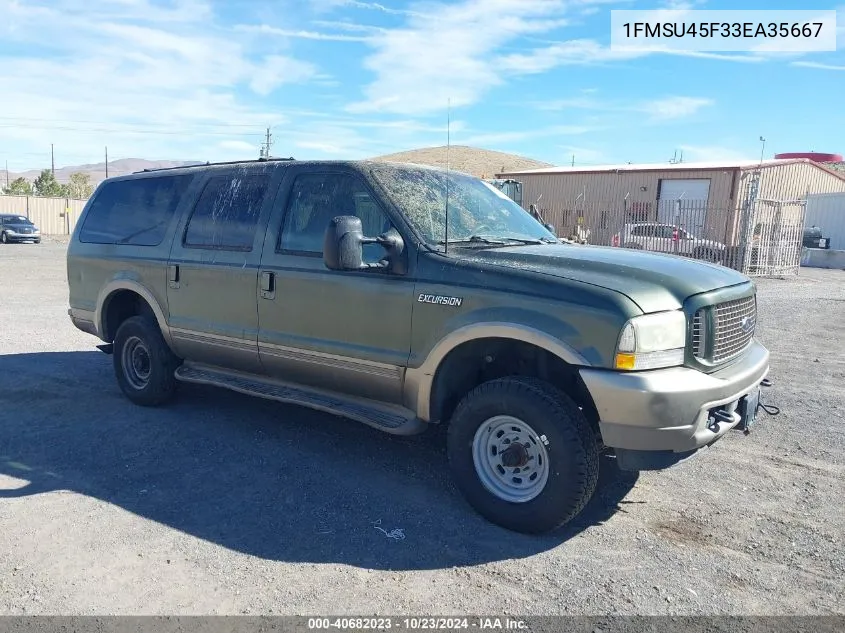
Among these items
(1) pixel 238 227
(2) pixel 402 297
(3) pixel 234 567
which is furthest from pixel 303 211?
(3) pixel 234 567

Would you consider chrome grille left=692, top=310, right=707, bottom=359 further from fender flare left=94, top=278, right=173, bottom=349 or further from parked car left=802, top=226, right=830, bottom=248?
parked car left=802, top=226, right=830, bottom=248

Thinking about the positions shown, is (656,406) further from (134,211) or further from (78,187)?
(78,187)

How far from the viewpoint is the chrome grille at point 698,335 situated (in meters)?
3.69

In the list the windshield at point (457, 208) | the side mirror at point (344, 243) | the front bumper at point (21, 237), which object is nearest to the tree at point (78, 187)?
the front bumper at point (21, 237)

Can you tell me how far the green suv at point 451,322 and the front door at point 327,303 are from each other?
1 centimetres

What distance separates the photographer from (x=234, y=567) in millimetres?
3490

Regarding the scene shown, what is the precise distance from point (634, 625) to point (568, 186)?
3325 cm

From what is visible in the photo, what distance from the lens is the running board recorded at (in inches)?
171

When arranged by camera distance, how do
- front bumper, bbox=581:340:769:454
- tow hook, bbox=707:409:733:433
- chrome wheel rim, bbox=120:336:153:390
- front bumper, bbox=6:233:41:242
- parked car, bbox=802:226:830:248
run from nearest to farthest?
front bumper, bbox=581:340:769:454
tow hook, bbox=707:409:733:433
chrome wheel rim, bbox=120:336:153:390
parked car, bbox=802:226:830:248
front bumper, bbox=6:233:41:242

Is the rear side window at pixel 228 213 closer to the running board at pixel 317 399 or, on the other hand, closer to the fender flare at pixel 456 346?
the running board at pixel 317 399

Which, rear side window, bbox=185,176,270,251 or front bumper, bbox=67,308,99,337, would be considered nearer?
rear side window, bbox=185,176,270,251

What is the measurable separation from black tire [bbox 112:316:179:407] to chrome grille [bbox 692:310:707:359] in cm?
425

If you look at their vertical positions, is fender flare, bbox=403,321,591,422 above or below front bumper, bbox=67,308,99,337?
above

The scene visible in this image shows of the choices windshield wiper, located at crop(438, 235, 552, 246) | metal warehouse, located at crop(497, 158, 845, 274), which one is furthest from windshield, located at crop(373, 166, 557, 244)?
metal warehouse, located at crop(497, 158, 845, 274)
